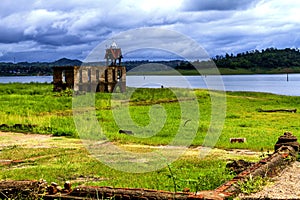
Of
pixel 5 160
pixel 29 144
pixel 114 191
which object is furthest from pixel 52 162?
pixel 114 191

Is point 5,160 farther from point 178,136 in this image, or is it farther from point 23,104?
point 23,104

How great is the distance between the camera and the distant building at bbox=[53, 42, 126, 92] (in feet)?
133

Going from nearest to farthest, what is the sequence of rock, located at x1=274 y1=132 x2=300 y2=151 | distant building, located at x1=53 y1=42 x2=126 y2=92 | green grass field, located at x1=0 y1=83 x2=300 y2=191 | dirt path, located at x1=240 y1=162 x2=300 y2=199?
1. dirt path, located at x1=240 y1=162 x2=300 y2=199
2. green grass field, located at x1=0 y1=83 x2=300 y2=191
3. rock, located at x1=274 y1=132 x2=300 y2=151
4. distant building, located at x1=53 y1=42 x2=126 y2=92

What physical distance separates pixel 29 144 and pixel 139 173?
574 centimetres

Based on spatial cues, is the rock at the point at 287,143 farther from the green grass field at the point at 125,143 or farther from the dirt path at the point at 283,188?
the dirt path at the point at 283,188

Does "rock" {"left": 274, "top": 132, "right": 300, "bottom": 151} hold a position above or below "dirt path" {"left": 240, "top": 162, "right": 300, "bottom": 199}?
above

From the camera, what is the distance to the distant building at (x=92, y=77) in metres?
40.6

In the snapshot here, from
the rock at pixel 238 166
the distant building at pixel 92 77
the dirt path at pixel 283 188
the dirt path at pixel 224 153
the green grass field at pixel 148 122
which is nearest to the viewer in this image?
the dirt path at pixel 283 188

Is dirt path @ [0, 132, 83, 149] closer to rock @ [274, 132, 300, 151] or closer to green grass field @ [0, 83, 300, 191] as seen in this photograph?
green grass field @ [0, 83, 300, 191]

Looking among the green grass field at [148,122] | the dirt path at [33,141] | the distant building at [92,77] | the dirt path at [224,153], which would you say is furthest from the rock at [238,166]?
the distant building at [92,77]

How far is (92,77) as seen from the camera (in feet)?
138

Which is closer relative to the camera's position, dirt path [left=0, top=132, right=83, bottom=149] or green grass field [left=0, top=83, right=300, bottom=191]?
green grass field [left=0, top=83, right=300, bottom=191]

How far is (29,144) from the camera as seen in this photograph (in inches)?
588

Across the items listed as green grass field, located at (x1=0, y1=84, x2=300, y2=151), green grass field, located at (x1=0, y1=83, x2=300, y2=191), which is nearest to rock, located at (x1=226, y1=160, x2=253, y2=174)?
green grass field, located at (x1=0, y1=83, x2=300, y2=191)
